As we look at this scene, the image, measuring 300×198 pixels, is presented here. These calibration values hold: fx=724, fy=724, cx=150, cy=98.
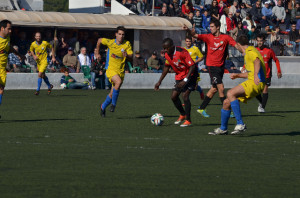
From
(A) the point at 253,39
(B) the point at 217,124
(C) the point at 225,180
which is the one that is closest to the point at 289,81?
(A) the point at 253,39

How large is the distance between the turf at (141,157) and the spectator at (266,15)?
23.8 meters

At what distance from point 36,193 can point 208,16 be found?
31148 mm

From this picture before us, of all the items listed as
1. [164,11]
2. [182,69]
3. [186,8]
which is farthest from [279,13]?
[182,69]

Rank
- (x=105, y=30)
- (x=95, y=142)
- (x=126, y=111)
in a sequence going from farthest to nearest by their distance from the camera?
(x=105, y=30) < (x=126, y=111) < (x=95, y=142)

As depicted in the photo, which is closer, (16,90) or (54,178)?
(54,178)

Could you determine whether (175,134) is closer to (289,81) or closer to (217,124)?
(217,124)

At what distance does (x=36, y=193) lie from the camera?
7.20m

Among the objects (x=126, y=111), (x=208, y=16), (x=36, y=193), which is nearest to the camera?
(x=36, y=193)

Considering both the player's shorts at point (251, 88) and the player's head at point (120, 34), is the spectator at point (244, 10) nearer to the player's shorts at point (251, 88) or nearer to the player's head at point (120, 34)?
the player's head at point (120, 34)

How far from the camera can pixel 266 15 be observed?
4084 cm

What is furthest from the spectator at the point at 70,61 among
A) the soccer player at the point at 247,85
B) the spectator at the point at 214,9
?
the soccer player at the point at 247,85

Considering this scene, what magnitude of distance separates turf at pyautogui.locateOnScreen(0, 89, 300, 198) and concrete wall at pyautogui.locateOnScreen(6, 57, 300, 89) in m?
12.1

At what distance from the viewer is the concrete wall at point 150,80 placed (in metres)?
29.0

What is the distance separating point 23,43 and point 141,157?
22.2 meters
